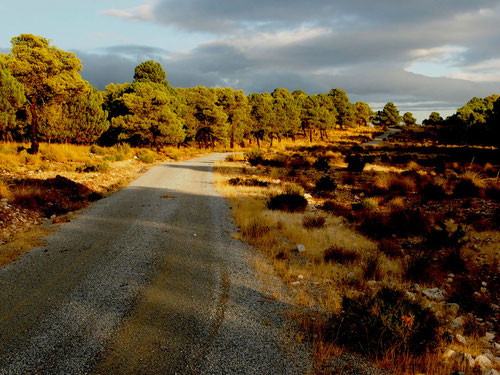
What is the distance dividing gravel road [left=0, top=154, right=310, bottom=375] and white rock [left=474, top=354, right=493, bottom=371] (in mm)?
2289

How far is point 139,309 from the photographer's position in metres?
4.82

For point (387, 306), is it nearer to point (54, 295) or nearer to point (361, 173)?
point (54, 295)

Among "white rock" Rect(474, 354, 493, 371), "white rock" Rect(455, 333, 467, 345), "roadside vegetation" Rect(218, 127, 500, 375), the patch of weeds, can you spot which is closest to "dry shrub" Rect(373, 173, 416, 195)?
"roadside vegetation" Rect(218, 127, 500, 375)

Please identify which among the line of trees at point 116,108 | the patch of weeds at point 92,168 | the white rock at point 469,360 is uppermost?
the line of trees at point 116,108

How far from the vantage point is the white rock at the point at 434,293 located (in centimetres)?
564

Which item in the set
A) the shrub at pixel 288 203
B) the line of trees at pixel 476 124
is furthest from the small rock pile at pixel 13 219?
the line of trees at pixel 476 124

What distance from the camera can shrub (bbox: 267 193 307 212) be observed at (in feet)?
40.5

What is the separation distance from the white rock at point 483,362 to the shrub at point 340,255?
11.5 feet

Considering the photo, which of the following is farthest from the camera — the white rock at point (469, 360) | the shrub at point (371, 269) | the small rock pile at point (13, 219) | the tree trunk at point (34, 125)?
the tree trunk at point (34, 125)

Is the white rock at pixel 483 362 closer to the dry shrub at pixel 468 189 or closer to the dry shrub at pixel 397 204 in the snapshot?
the dry shrub at pixel 397 204

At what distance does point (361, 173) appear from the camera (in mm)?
21125

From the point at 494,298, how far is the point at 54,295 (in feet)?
28.5

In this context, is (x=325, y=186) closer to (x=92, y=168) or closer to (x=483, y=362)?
(x=483, y=362)

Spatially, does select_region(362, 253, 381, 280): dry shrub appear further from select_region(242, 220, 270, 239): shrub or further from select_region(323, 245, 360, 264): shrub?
select_region(242, 220, 270, 239): shrub
